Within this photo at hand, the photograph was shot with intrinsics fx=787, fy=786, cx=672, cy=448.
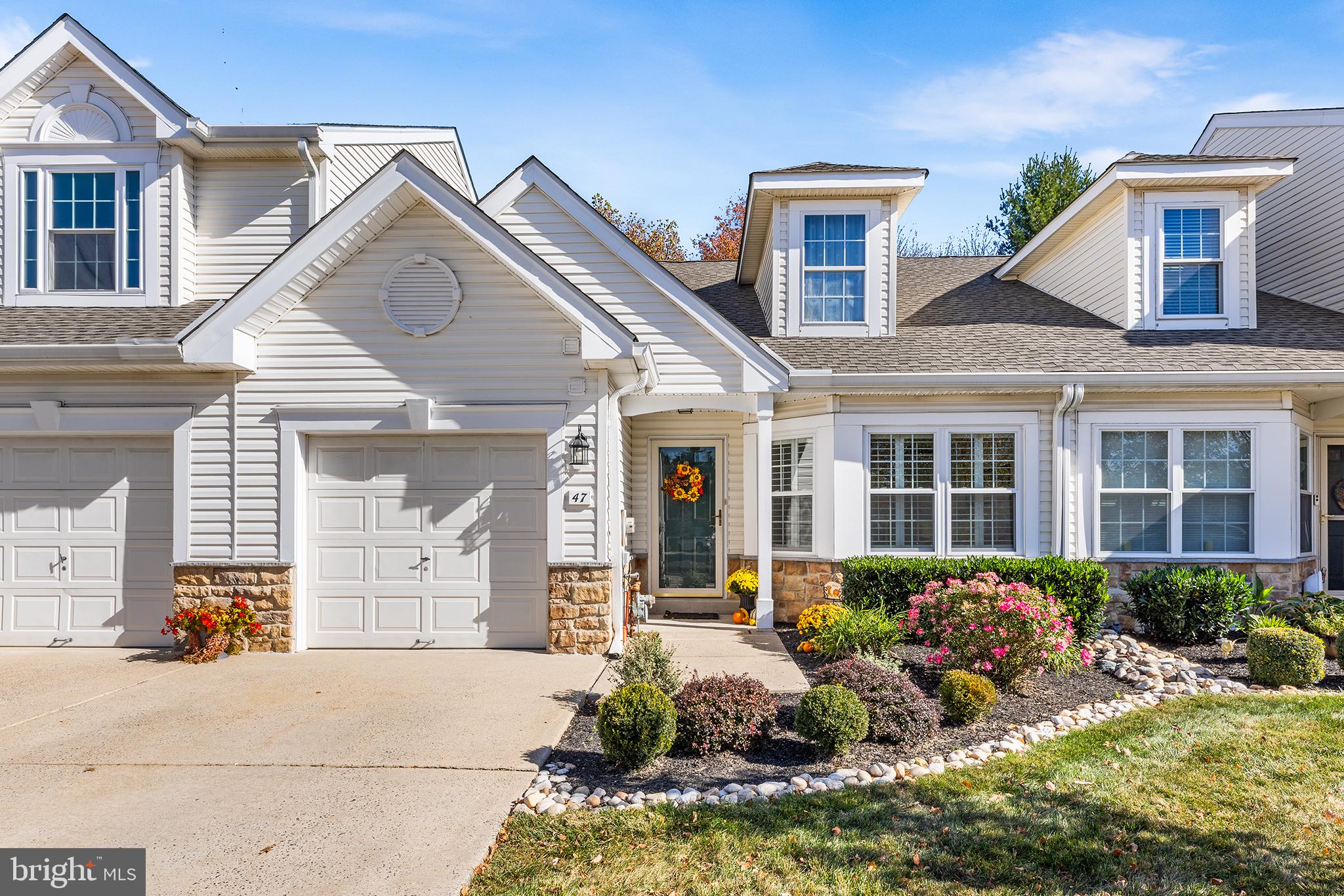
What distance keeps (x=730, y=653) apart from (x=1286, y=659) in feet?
16.3

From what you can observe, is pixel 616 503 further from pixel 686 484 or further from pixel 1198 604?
pixel 1198 604

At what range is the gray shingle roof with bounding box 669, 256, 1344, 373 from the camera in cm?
945

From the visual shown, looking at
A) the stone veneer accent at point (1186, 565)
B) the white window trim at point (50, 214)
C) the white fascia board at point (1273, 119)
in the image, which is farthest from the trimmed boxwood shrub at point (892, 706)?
the white fascia board at point (1273, 119)

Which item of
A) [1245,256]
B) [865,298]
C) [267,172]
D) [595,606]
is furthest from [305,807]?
[1245,256]

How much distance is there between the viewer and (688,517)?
11266 millimetres

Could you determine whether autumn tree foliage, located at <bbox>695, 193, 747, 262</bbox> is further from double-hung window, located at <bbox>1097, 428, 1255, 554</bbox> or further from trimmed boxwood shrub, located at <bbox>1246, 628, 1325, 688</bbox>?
trimmed boxwood shrub, located at <bbox>1246, 628, 1325, 688</bbox>

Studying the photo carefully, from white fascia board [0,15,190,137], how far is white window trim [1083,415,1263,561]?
11.5 metres

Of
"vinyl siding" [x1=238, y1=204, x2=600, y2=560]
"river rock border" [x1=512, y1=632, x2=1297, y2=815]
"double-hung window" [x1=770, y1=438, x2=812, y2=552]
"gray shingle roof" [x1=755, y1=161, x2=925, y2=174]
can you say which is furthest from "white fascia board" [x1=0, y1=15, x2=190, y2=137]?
"river rock border" [x1=512, y1=632, x2=1297, y2=815]

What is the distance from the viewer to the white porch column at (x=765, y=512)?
9555 millimetres

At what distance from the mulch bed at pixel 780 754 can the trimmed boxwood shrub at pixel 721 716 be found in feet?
0.25

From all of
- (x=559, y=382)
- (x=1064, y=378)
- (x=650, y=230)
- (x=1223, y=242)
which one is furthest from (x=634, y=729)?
(x=650, y=230)

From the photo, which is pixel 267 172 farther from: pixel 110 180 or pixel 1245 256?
pixel 1245 256

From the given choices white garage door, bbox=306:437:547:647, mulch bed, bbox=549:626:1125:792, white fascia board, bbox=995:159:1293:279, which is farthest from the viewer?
white fascia board, bbox=995:159:1293:279

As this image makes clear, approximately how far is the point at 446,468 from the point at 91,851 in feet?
15.7
